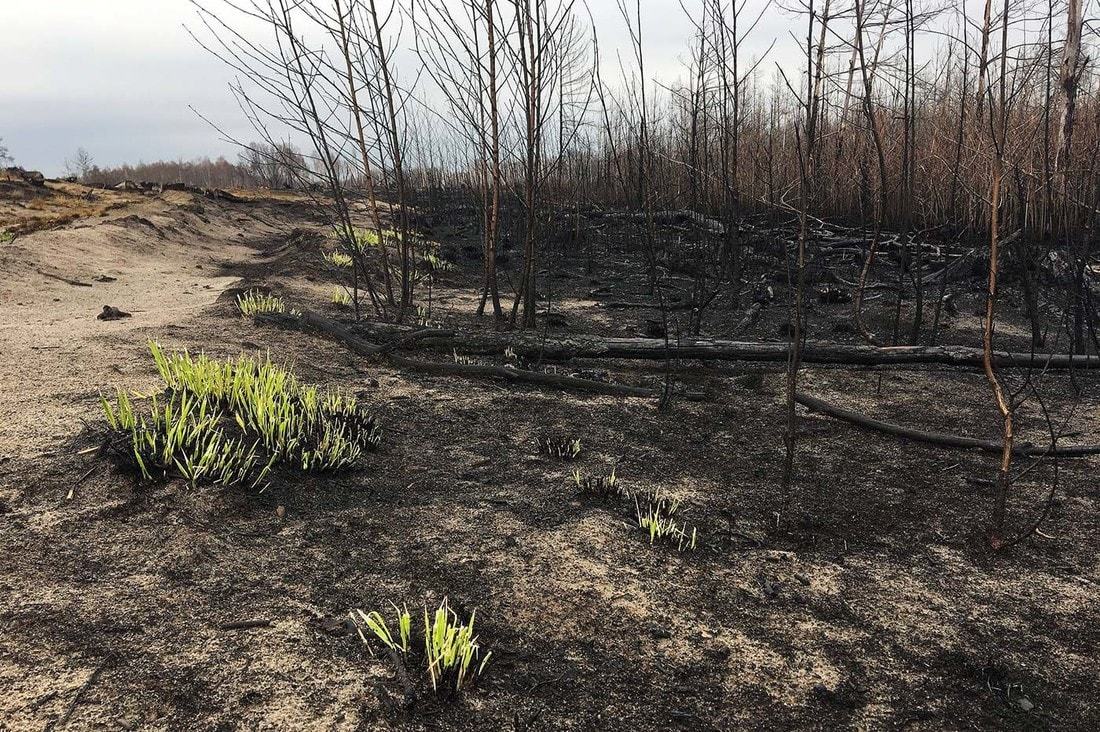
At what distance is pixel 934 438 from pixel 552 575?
2236mm

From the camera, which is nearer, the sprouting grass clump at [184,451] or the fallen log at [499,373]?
the sprouting grass clump at [184,451]

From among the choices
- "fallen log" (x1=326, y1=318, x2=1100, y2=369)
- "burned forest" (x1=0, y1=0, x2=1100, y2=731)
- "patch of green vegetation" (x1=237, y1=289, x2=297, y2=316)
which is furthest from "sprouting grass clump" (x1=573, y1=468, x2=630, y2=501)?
"patch of green vegetation" (x1=237, y1=289, x2=297, y2=316)

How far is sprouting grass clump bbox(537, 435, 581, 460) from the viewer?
2904 mm

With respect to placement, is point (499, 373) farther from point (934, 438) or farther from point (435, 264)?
point (435, 264)

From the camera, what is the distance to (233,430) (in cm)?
261

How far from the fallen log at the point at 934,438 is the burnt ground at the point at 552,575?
60mm

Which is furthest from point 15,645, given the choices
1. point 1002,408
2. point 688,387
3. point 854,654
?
point 688,387

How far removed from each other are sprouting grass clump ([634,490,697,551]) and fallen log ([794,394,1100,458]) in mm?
1172

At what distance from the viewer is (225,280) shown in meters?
7.93

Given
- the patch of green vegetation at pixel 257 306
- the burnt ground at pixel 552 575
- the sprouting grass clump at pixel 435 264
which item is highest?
the sprouting grass clump at pixel 435 264

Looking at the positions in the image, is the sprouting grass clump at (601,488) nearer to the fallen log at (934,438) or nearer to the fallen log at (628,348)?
the fallen log at (934,438)

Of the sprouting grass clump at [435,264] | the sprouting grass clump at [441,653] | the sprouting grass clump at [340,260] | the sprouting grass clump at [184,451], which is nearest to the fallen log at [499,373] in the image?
the sprouting grass clump at [184,451]

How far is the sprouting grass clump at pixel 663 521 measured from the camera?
220 cm

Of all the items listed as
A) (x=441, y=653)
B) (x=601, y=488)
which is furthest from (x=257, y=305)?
(x=441, y=653)
